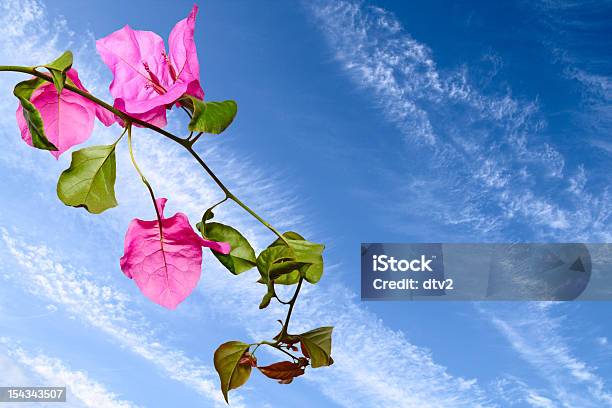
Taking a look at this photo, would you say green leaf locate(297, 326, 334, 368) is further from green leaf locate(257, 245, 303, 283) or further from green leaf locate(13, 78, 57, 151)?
green leaf locate(13, 78, 57, 151)

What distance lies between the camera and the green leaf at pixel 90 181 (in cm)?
37

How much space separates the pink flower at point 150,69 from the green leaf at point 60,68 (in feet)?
0.14

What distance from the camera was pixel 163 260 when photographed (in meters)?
0.39

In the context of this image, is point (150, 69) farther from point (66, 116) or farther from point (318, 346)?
point (318, 346)

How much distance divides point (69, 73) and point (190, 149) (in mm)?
117

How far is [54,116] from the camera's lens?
420 millimetres

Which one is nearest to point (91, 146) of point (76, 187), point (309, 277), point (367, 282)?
point (76, 187)

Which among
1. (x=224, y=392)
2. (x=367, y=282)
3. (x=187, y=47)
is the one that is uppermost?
(x=367, y=282)

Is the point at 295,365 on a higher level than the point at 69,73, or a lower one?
lower

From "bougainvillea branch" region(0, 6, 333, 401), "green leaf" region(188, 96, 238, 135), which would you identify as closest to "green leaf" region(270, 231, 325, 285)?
"bougainvillea branch" region(0, 6, 333, 401)

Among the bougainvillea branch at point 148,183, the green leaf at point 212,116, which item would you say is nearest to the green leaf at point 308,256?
the bougainvillea branch at point 148,183

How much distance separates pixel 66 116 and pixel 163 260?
12 centimetres

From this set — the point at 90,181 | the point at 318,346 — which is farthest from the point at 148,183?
the point at 318,346

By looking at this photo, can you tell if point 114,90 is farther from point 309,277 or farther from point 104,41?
point 309,277
